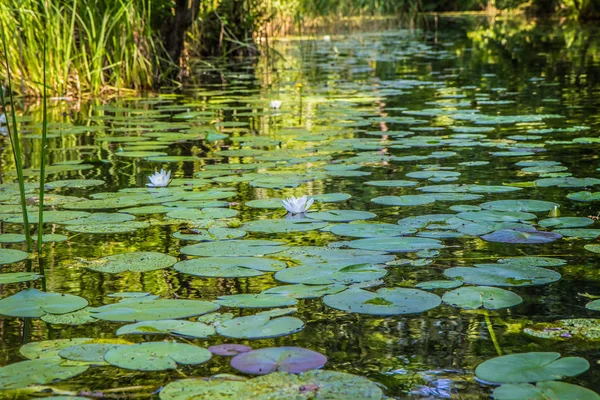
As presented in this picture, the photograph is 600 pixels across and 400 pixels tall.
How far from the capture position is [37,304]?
1451 mm

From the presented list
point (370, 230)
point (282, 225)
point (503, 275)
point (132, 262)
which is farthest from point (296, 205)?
point (503, 275)

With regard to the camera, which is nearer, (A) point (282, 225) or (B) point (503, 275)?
(B) point (503, 275)

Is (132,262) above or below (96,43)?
below

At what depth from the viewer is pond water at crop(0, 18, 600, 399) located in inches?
48.3

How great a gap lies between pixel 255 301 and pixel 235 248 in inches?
15.2

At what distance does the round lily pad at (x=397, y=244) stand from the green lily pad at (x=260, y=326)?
46 centimetres

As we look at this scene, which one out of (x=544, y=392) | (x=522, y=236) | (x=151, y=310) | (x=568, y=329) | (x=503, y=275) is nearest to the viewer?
(x=544, y=392)

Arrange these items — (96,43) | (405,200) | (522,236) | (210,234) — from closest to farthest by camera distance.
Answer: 1. (522,236)
2. (210,234)
3. (405,200)
4. (96,43)

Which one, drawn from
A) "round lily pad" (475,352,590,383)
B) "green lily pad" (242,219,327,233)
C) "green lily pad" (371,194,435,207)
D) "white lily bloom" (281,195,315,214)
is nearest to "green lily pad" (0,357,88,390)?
"round lily pad" (475,352,590,383)

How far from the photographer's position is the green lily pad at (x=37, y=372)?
111 centimetres

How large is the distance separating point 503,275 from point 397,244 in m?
0.29

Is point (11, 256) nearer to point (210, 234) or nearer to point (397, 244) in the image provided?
point (210, 234)

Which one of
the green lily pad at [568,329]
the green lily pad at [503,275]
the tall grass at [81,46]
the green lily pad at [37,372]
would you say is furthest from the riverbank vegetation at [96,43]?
the green lily pad at [568,329]

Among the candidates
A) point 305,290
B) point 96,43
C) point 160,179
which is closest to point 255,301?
point 305,290
